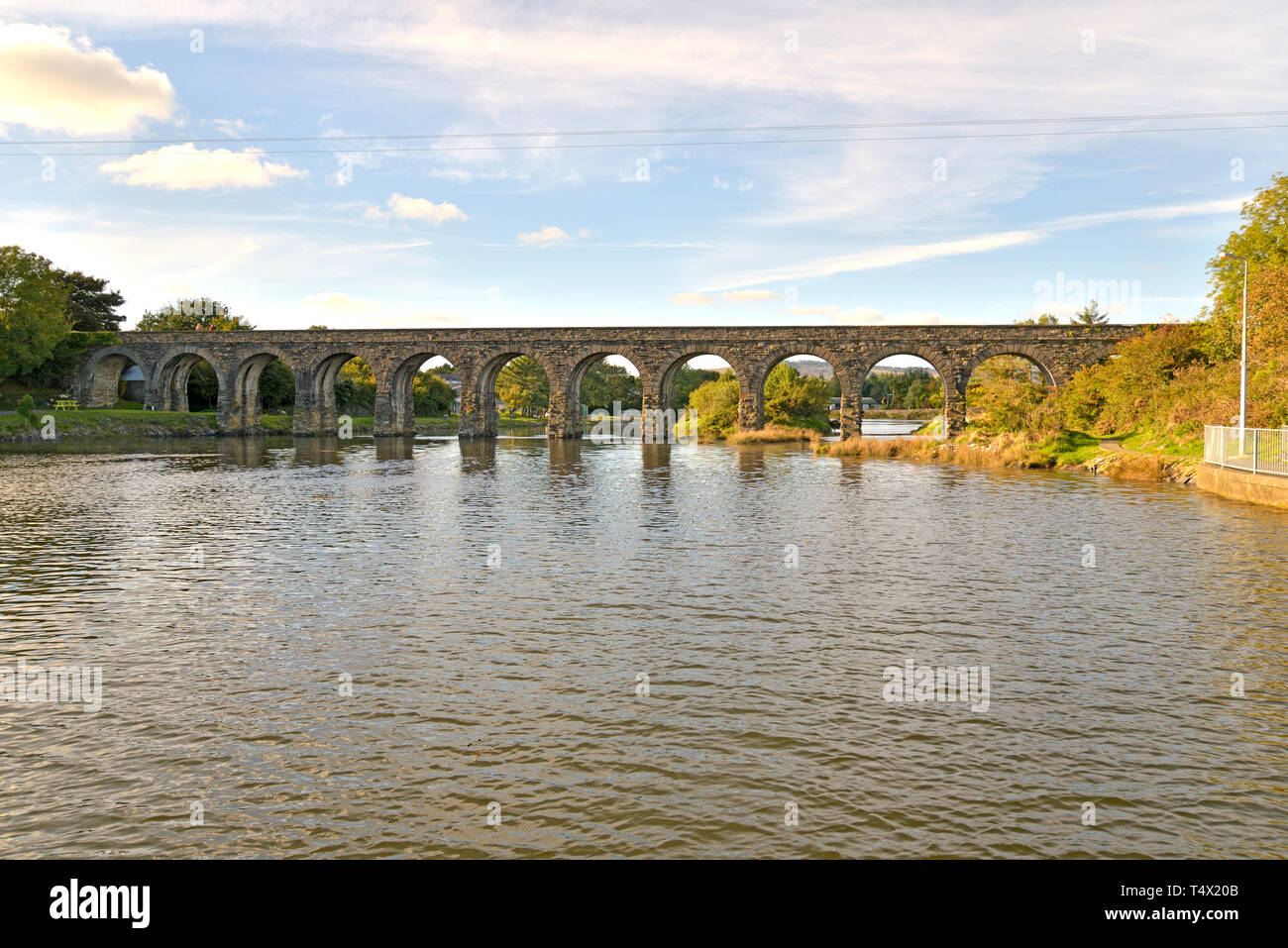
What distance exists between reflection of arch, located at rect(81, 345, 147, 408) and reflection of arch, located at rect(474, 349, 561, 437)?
97.0 feet

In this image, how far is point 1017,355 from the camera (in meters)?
60.7

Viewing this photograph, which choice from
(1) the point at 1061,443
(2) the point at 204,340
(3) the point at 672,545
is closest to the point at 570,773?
(3) the point at 672,545

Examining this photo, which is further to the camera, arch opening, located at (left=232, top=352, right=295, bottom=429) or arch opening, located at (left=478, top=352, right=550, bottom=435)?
arch opening, located at (left=478, top=352, right=550, bottom=435)

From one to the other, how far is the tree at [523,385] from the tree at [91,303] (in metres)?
46.6

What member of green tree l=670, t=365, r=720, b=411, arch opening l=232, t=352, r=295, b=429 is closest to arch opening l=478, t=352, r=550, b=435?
green tree l=670, t=365, r=720, b=411

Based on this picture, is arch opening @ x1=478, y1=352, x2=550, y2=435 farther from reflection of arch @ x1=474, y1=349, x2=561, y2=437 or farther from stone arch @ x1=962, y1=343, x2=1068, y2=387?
stone arch @ x1=962, y1=343, x2=1068, y2=387

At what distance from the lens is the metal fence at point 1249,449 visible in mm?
23844

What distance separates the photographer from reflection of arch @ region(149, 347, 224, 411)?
7250 centimetres

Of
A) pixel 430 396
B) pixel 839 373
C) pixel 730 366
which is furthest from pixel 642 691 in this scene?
pixel 430 396

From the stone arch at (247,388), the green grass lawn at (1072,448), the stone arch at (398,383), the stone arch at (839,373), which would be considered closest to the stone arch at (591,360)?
the stone arch at (839,373)

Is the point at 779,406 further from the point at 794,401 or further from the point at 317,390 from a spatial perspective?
the point at 317,390

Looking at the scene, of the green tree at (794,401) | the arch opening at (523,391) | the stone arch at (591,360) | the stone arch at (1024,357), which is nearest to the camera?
the stone arch at (1024,357)

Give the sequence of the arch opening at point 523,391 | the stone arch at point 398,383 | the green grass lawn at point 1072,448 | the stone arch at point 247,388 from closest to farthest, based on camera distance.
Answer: the green grass lawn at point 1072,448 → the stone arch at point 398,383 → the stone arch at point 247,388 → the arch opening at point 523,391

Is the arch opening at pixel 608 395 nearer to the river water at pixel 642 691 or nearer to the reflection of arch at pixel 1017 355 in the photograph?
the reflection of arch at pixel 1017 355
